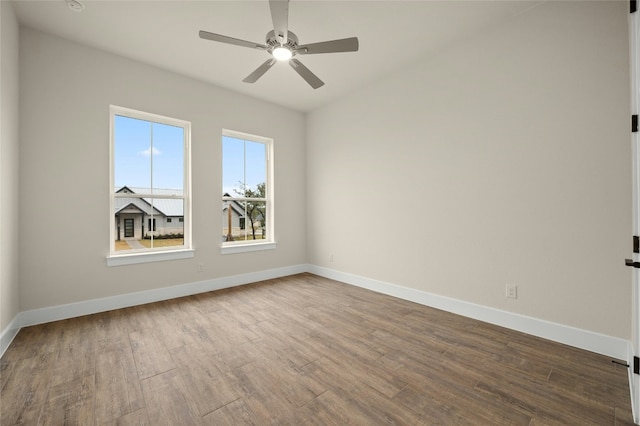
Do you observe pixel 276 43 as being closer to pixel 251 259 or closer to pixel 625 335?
pixel 251 259

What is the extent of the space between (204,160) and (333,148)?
2.06 metres

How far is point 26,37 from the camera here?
273 cm

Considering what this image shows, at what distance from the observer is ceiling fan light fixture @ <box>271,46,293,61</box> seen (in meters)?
2.49

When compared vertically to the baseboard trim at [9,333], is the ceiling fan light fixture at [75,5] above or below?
above

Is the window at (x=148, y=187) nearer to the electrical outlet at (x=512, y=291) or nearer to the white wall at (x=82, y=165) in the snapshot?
the white wall at (x=82, y=165)

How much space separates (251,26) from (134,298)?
337 cm

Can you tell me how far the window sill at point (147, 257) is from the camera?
318 centimetres

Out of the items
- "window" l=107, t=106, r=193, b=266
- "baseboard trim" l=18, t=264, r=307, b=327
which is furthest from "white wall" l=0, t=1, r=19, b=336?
"window" l=107, t=106, r=193, b=266

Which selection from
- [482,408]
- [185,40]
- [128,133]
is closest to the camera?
[482,408]

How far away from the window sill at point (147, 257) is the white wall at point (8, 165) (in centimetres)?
78

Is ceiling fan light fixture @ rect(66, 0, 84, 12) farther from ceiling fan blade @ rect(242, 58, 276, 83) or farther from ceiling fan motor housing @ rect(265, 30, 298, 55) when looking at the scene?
ceiling fan motor housing @ rect(265, 30, 298, 55)

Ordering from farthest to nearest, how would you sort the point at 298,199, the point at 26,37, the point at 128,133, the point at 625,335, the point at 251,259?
the point at 298,199, the point at 251,259, the point at 128,133, the point at 26,37, the point at 625,335

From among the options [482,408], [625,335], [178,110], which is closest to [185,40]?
[178,110]

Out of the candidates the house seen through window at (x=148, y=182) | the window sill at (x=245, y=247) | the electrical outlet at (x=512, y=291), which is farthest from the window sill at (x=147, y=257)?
the electrical outlet at (x=512, y=291)
